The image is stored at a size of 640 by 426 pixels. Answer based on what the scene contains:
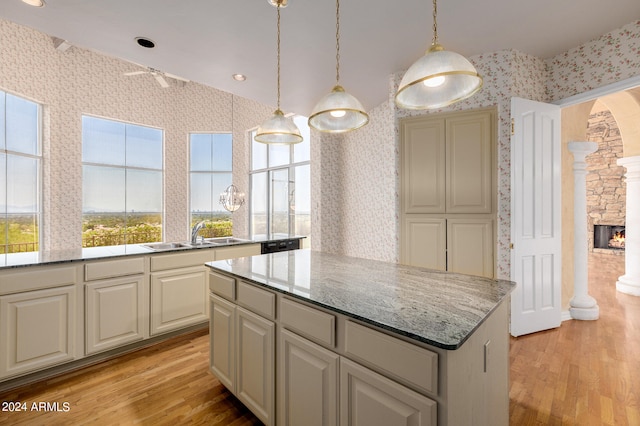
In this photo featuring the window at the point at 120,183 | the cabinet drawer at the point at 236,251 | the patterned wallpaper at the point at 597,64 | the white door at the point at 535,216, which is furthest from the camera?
the window at the point at 120,183

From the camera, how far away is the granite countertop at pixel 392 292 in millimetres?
1004

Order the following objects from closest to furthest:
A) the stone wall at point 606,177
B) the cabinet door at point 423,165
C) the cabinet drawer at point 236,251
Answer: the cabinet door at point 423,165 < the cabinet drawer at point 236,251 < the stone wall at point 606,177

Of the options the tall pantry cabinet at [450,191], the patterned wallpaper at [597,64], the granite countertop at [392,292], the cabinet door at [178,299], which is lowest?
the cabinet door at [178,299]

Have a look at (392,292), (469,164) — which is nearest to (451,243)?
(469,164)

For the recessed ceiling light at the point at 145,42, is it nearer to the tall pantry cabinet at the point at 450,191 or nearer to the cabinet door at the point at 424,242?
the tall pantry cabinet at the point at 450,191

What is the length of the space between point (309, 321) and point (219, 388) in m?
1.27

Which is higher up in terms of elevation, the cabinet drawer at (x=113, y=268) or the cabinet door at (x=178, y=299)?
the cabinet drawer at (x=113, y=268)

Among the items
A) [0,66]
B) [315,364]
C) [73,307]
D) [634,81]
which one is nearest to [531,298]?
[634,81]

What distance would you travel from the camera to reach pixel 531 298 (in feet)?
9.63

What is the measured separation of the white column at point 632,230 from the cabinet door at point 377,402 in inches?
215

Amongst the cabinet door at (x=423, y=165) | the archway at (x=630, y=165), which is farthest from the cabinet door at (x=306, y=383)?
the archway at (x=630, y=165)

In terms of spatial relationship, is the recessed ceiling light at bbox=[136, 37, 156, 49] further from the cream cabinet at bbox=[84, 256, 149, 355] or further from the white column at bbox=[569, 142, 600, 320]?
the white column at bbox=[569, 142, 600, 320]

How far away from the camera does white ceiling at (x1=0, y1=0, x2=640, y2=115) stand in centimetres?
219

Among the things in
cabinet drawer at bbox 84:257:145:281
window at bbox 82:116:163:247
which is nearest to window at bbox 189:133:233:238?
window at bbox 82:116:163:247
